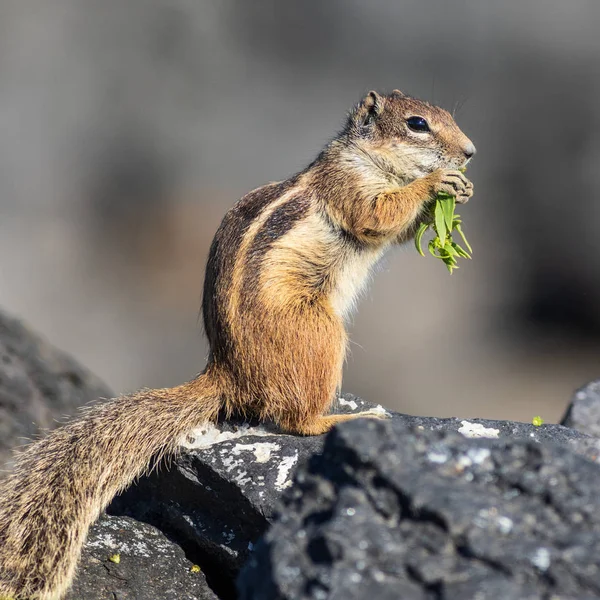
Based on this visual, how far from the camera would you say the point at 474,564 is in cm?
222

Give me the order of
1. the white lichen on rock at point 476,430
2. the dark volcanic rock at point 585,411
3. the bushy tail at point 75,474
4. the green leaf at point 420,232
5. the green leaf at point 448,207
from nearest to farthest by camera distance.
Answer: the bushy tail at point 75,474
the white lichen on rock at point 476,430
the green leaf at point 448,207
the green leaf at point 420,232
the dark volcanic rock at point 585,411

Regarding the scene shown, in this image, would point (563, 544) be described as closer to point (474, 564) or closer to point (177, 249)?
point (474, 564)

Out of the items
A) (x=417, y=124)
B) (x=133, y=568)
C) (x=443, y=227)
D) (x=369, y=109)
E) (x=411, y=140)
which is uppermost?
(x=369, y=109)

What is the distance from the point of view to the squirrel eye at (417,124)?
598 cm

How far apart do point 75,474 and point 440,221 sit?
2.97 meters

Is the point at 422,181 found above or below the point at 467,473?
above

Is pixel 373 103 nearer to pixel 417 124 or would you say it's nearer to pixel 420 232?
pixel 417 124

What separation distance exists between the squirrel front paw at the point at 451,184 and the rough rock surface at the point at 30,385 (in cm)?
358

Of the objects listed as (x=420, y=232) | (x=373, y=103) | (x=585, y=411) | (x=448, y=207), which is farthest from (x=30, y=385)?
(x=585, y=411)

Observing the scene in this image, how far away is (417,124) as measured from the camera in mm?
6008

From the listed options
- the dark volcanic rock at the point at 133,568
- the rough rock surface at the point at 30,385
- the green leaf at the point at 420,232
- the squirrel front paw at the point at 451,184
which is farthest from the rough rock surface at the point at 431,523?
the rough rock surface at the point at 30,385

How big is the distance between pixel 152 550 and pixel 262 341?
1.35 metres

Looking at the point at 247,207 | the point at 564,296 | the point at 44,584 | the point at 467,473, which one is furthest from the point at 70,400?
the point at 564,296

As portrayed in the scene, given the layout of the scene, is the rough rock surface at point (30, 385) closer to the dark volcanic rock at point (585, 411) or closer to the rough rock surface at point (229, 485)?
the rough rock surface at point (229, 485)
